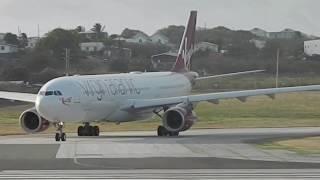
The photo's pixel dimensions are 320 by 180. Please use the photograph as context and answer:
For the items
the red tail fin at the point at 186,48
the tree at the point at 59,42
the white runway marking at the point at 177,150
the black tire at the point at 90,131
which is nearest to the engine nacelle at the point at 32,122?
the black tire at the point at 90,131

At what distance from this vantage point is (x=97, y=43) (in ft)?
551

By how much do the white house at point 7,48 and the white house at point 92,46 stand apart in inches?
540

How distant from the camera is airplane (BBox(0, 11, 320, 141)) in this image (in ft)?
117

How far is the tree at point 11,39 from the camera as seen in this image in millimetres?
165750

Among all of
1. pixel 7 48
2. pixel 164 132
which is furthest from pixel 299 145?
pixel 7 48

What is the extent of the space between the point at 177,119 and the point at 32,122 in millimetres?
7273

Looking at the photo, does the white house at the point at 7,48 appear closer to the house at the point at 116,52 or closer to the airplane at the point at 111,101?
the house at the point at 116,52

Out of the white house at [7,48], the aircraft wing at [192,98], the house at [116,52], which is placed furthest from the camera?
the white house at [7,48]

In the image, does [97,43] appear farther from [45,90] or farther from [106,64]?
[45,90]

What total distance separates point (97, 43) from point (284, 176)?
151m

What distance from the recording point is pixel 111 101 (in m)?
39.8

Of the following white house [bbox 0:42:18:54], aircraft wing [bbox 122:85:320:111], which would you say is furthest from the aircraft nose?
white house [bbox 0:42:18:54]

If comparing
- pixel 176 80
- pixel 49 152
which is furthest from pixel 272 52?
pixel 49 152

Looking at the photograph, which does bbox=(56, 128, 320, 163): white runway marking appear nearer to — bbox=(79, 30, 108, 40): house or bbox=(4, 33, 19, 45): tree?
bbox=(4, 33, 19, 45): tree
